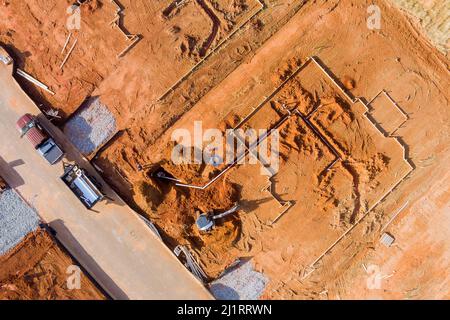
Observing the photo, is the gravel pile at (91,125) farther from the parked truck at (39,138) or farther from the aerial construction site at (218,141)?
the parked truck at (39,138)

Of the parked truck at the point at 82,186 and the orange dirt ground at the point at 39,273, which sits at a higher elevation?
the parked truck at the point at 82,186

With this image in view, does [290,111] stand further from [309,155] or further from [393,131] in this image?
[393,131]

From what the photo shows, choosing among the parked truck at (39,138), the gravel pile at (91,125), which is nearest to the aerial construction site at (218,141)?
the gravel pile at (91,125)

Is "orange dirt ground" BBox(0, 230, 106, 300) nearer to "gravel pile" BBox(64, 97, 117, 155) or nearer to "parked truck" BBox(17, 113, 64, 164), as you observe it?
"parked truck" BBox(17, 113, 64, 164)

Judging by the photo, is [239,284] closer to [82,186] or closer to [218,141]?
[218,141]

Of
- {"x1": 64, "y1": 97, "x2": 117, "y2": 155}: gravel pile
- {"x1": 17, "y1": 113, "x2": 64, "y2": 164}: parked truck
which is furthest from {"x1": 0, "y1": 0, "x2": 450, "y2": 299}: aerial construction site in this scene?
{"x1": 17, "y1": 113, "x2": 64, "y2": 164}: parked truck

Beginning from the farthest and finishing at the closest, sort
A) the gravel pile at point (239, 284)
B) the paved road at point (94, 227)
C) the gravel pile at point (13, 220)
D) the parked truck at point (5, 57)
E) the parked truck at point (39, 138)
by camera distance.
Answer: the gravel pile at point (239, 284), the gravel pile at point (13, 220), the paved road at point (94, 227), the parked truck at point (5, 57), the parked truck at point (39, 138)
